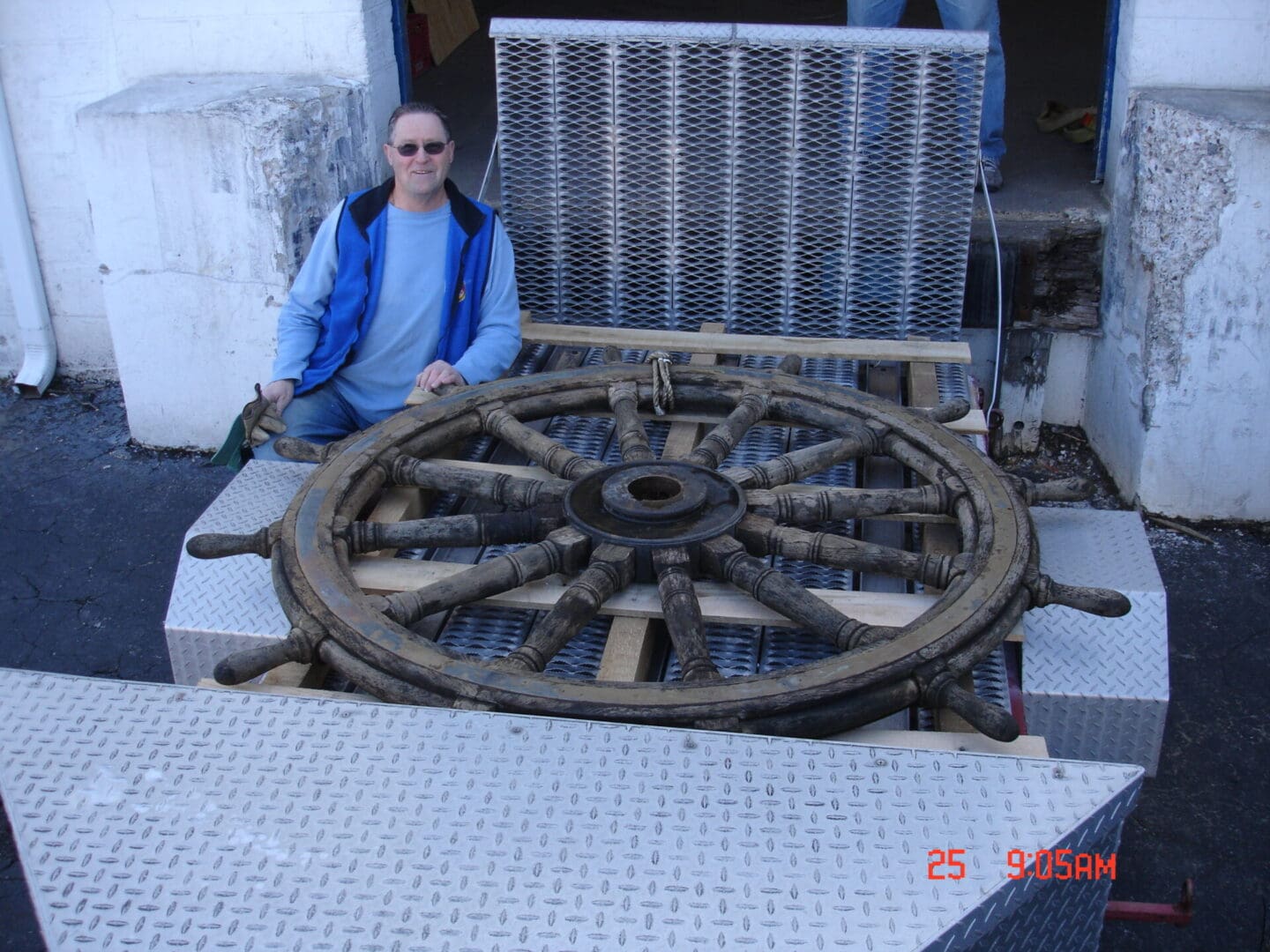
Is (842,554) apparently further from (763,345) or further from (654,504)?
(763,345)

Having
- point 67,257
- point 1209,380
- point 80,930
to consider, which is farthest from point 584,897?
point 67,257

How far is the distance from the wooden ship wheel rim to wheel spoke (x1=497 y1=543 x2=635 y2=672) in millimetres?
73

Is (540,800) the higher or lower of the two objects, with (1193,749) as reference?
higher

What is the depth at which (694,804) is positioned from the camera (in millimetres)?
1647

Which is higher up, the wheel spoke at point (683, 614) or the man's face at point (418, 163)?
the man's face at point (418, 163)

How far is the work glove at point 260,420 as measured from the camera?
312 centimetres

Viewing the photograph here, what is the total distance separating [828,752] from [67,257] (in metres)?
4.11

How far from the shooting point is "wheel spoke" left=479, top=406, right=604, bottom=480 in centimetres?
259

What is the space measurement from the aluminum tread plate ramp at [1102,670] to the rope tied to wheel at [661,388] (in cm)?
92

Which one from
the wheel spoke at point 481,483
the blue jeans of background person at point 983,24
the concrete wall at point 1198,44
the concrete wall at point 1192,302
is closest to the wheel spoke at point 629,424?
the wheel spoke at point 481,483

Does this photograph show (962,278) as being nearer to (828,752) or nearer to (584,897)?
(828,752)

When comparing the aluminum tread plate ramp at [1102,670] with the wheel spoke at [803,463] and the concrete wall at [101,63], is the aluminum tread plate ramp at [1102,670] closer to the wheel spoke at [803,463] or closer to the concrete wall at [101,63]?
the wheel spoke at [803,463]

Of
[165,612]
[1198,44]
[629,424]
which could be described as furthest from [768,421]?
[1198,44]

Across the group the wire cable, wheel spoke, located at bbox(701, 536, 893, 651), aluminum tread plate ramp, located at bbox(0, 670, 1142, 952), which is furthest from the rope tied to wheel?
the wire cable
